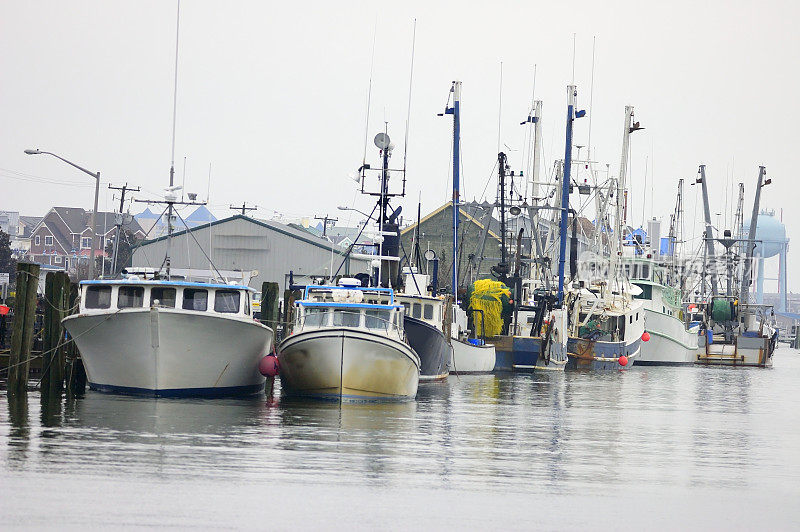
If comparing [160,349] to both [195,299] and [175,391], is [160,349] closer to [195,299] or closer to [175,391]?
[175,391]

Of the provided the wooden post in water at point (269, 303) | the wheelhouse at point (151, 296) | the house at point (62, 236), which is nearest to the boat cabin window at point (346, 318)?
the wheelhouse at point (151, 296)

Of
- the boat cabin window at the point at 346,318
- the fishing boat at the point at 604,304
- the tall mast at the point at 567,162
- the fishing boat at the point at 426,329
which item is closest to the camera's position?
the boat cabin window at the point at 346,318

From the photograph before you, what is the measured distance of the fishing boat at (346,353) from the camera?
98.5ft

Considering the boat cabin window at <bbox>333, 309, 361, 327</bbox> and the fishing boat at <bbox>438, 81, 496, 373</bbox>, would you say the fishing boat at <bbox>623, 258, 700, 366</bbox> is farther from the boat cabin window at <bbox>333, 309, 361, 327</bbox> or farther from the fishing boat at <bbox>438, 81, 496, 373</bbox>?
the boat cabin window at <bbox>333, 309, 361, 327</bbox>

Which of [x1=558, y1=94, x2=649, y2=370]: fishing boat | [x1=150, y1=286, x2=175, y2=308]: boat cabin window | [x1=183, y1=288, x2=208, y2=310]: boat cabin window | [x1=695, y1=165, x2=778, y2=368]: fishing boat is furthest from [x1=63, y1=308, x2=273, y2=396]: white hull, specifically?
[x1=695, y1=165, x2=778, y2=368]: fishing boat

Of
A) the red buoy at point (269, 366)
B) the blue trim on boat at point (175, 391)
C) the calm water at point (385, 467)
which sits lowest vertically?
the calm water at point (385, 467)

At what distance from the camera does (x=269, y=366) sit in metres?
33.2

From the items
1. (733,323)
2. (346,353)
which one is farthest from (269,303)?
(733,323)

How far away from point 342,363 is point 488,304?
25288 mm

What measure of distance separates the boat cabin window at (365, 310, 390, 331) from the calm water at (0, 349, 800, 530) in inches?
84.1

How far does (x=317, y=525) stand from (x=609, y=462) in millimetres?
8404

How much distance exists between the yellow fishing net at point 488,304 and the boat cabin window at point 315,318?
76.8 feet

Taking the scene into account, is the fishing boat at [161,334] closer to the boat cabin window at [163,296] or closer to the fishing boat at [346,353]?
the boat cabin window at [163,296]

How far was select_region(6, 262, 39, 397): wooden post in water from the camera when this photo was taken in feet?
99.0
